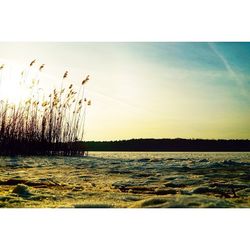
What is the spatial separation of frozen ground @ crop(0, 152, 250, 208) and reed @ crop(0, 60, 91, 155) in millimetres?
474

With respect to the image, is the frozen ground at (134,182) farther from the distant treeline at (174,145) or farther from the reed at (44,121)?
the reed at (44,121)

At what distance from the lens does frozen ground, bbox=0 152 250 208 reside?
10.1 feet

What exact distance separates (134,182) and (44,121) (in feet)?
5.37

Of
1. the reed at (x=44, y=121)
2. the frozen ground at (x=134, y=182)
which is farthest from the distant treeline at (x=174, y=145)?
the reed at (x=44, y=121)

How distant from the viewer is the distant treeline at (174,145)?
3680 mm

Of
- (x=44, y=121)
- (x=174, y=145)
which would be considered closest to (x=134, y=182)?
(x=174, y=145)

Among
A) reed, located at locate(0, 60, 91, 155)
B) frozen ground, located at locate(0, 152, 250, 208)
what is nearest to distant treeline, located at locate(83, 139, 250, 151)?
frozen ground, located at locate(0, 152, 250, 208)

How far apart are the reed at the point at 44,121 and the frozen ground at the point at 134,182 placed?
47cm

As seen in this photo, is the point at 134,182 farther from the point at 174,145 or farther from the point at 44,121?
the point at 44,121
